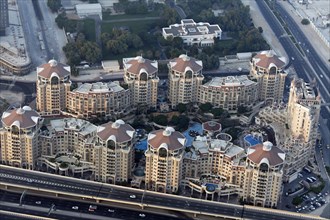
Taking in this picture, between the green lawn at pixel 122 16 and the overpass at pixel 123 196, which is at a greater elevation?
the green lawn at pixel 122 16

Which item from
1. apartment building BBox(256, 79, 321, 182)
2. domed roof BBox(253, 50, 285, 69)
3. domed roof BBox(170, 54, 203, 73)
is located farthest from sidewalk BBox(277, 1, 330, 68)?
apartment building BBox(256, 79, 321, 182)

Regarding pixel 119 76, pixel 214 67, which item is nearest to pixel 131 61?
pixel 119 76

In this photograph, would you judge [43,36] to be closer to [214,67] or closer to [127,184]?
[214,67]

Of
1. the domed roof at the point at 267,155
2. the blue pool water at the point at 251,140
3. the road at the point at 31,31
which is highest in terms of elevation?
the domed roof at the point at 267,155

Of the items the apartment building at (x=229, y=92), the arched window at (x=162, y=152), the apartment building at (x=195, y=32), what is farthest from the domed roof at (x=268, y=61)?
the arched window at (x=162, y=152)

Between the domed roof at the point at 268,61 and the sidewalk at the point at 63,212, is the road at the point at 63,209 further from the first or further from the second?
the domed roof at the point at 268,61

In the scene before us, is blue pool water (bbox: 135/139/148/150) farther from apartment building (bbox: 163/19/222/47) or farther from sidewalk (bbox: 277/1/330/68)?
sidewalk (bbox: 277/1/330/68)

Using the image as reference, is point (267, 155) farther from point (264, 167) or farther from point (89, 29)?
point (89, 29)
